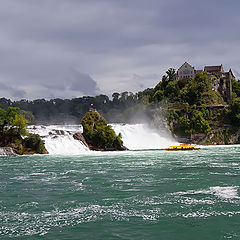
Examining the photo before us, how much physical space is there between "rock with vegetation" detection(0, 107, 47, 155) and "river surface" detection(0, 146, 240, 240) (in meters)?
26.1

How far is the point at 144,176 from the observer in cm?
2489

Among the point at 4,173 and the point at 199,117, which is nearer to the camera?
the point at 4,173

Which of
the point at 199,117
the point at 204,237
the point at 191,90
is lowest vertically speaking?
the point at 204,237

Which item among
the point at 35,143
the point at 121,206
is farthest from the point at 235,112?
the point at 121,206

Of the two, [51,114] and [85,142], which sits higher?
[51,114]

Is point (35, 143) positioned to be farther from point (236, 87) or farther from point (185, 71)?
point (236, 87)

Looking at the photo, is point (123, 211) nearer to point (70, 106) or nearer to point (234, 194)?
point (234, 194)

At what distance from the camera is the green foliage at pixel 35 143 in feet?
167

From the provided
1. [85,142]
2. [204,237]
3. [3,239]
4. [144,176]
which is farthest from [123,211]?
[85,142]

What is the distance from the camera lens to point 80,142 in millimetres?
57750

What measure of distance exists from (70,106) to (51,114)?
11251 millimetres

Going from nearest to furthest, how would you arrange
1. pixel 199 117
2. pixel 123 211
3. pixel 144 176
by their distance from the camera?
pixel 123 211 → pixel 144 176 → pixel 199 117

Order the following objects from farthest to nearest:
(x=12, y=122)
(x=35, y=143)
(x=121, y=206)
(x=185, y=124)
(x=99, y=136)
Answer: (x=185, y=124), (x=99, y=136), (x=12, y=122), (x=35, y=143), (x=121, y=206)

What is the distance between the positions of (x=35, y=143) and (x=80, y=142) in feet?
29.8
